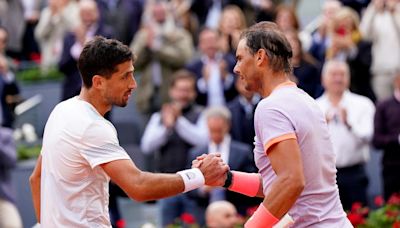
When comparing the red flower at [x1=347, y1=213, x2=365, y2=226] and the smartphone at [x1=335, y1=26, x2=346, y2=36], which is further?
the smartphone at [x1=335, y1=26, x2=346, y2=36]

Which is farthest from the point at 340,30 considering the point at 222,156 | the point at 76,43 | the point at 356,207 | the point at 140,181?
the point at 140,181

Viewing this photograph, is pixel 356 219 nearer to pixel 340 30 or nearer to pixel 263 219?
pixel 340 30

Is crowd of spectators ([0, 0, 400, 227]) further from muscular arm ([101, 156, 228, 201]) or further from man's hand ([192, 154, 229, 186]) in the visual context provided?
muscular arm ([101, 156, 228, 201])

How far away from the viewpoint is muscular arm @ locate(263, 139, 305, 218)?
5.41 meters

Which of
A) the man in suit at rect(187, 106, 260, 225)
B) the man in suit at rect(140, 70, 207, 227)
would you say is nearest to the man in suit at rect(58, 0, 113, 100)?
the man in suit at rect(140, 70, 207, 227)

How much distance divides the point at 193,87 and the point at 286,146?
266 inches

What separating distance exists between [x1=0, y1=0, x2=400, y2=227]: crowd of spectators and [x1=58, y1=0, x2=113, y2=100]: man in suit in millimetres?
14

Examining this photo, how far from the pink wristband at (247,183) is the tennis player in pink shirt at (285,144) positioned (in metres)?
0.33

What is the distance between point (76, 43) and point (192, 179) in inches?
293

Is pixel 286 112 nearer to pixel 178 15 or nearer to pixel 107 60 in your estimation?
pixel 107 60

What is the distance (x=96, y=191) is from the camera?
593 centimetres

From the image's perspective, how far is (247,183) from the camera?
6.26m

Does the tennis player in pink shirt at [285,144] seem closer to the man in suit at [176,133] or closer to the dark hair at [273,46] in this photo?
the dark hair at [273,46]

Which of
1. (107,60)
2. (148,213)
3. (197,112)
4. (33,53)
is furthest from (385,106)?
(33,53)
